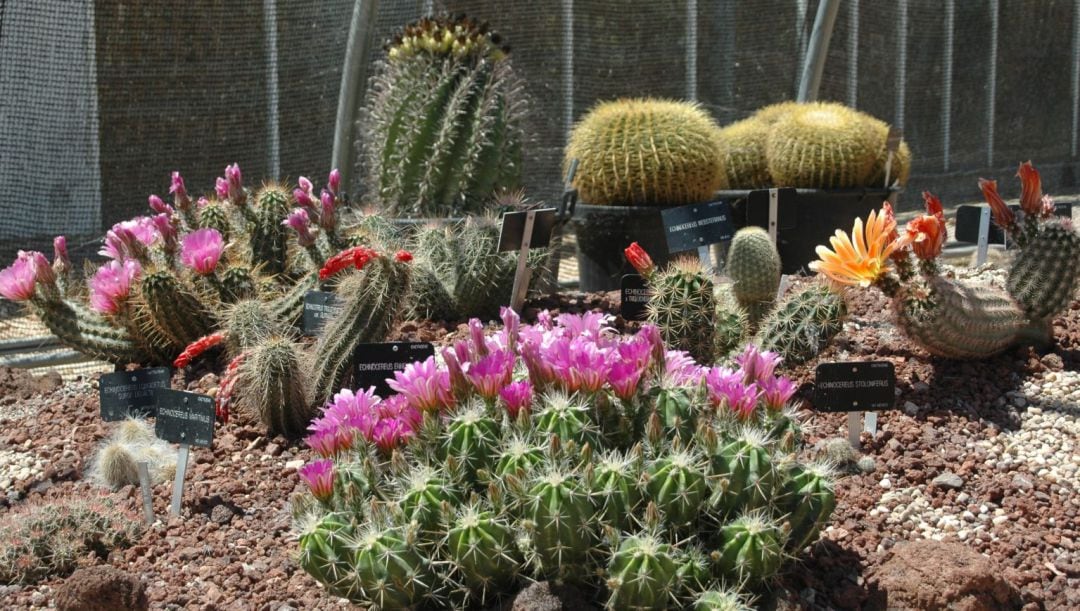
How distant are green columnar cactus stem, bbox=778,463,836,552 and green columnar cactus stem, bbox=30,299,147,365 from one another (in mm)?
2921

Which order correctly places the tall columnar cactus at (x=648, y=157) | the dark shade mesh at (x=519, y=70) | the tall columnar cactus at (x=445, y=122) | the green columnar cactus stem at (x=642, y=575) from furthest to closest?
the dark shade mesh at (x=519, y=70)
the tall columnar cactus at (x=648, y=157)
the tall columnar cactus at (x=445, y=122)
the green columnar cactus stem at (x=642, y=575)

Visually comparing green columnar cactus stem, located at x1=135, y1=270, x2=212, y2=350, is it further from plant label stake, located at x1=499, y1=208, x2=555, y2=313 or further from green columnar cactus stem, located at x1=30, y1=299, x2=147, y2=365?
plant label stake, located at x1=499, y1=208, x2=555, y2=313

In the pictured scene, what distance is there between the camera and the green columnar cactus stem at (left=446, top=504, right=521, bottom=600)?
2520 millimetres

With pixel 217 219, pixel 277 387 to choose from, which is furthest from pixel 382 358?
pixel 217 219

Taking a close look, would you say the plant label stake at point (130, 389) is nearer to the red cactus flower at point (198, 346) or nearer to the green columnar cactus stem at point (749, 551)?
the red cactus flower at point (198, 346)

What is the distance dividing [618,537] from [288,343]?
1686mm

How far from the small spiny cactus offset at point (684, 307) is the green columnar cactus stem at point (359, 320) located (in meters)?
0.78

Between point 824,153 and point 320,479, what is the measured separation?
4424 millimetres

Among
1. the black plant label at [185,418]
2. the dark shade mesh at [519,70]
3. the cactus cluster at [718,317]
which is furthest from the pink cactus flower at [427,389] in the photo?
the dark shade mesh at [519,70]

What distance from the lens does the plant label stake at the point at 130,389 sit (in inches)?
161

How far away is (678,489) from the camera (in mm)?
2570

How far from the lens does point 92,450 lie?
4227 mm

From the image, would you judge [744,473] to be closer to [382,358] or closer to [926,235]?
[382,358]

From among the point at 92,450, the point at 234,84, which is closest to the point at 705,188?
the point at 92,450
